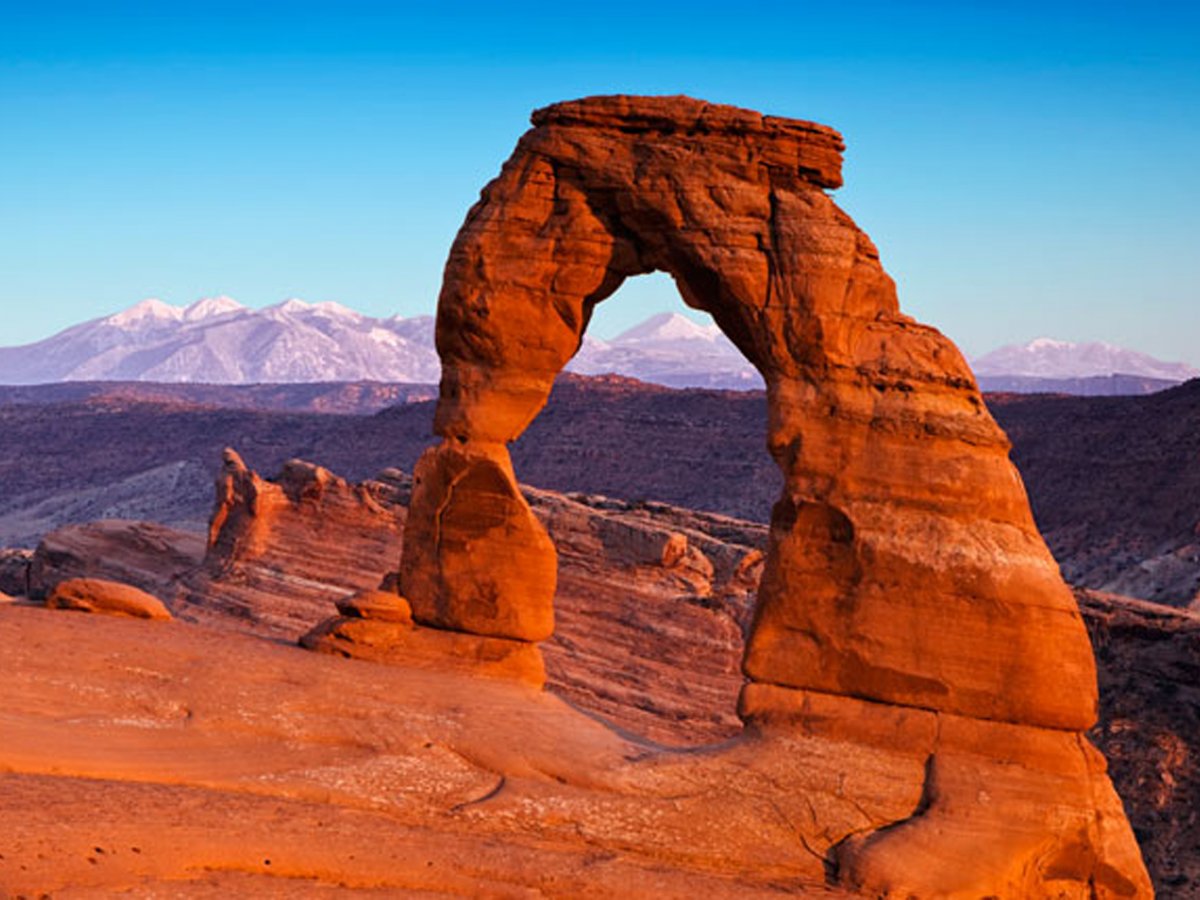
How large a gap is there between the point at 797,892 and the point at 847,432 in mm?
4382

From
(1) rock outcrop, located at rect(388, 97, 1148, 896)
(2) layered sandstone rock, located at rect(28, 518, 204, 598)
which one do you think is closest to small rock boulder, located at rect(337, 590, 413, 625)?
(1) rock outcrop, located at rect(388, 97, 1148, 896)

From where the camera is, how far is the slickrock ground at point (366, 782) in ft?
32.2

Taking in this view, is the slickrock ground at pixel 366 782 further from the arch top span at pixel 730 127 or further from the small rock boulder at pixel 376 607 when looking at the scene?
the arch top span at pixel 730 127

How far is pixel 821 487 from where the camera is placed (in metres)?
13.6

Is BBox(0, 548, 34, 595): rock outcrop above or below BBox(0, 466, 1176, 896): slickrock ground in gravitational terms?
below

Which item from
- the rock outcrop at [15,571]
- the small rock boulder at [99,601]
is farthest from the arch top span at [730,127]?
the rock outcrop at [15,571]

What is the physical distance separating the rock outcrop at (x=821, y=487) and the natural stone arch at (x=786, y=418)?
0.02 m

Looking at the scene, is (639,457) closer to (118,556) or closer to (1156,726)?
(118,556)

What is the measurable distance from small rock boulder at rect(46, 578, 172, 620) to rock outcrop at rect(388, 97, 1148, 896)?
117 inches

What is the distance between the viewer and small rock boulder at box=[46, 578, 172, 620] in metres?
16.3

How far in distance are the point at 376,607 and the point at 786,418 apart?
15.9ft

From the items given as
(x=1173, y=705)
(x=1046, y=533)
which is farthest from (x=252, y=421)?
(x=1173, y=705)

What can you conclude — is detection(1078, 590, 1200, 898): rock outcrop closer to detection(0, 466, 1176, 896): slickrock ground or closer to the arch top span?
detection(0, 466, 1176, 896): slickrock ground

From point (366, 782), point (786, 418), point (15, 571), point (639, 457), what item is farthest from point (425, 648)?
point (639, 457)
